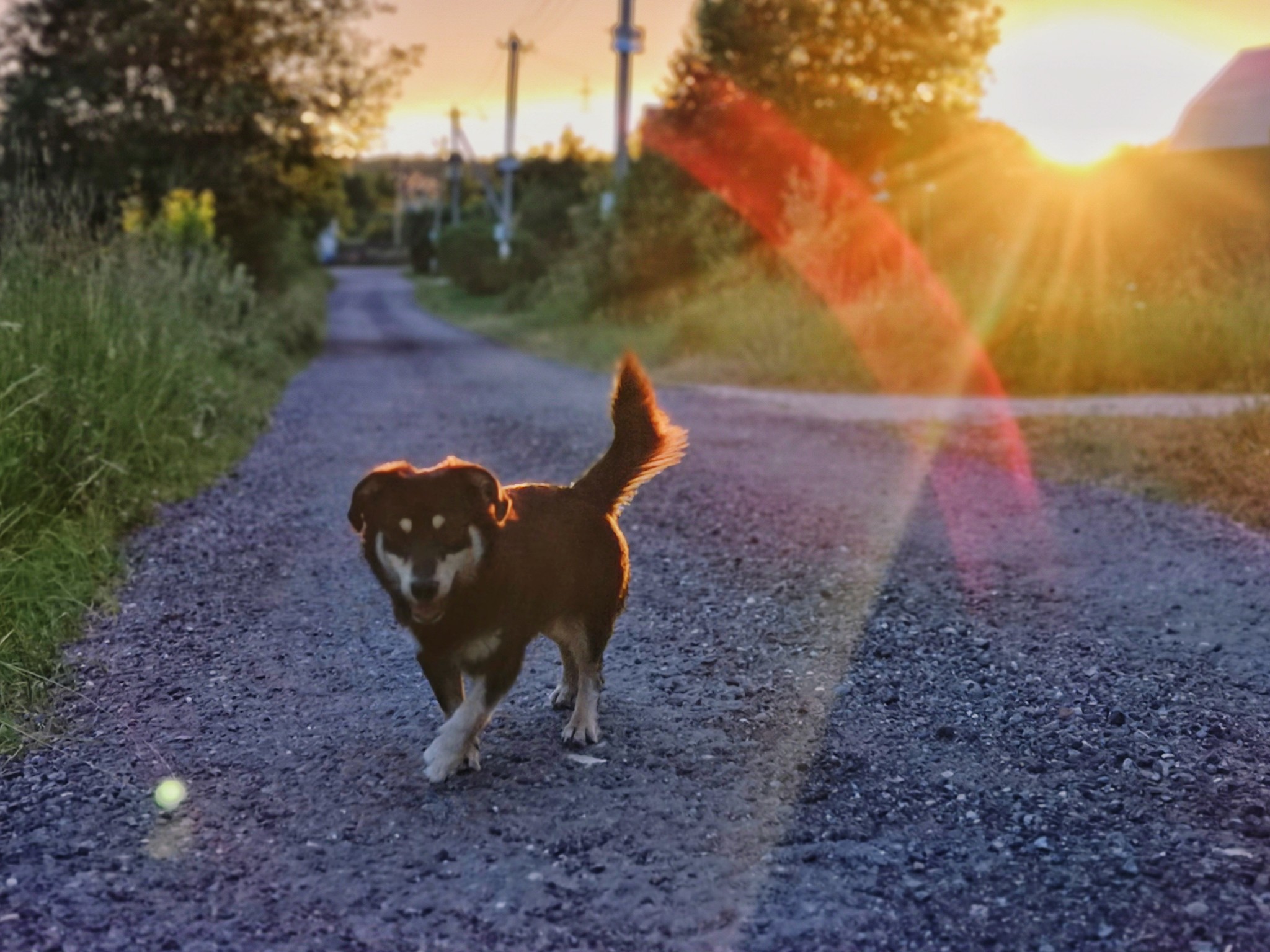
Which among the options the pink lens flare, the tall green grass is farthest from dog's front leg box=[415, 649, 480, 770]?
the pink lens flare

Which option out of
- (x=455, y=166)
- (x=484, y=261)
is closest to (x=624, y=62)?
(x=484, y=261)

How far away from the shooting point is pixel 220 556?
6621 mm

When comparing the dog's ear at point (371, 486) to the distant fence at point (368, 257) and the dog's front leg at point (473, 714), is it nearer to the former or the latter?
the dog's front leg at point (473, 714)

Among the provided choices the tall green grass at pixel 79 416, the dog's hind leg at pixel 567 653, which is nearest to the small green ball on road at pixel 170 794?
the tall green grass at pixel 79 416

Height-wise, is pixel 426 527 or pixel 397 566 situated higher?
pixel 426 527

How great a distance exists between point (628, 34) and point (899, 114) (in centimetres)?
852

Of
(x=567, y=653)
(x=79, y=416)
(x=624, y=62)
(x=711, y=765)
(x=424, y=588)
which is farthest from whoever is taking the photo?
(x=624, y=62)

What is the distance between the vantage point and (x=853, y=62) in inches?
1316

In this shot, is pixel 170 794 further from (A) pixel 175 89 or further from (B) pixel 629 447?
(A) pixel 175 89

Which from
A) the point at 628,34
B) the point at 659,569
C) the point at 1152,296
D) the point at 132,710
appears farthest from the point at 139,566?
the point at 628,34

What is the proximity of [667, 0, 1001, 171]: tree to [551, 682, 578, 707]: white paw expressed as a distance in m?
26.6

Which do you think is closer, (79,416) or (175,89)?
(79,416)

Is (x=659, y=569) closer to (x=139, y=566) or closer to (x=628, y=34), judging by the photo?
(x=139, y=566)

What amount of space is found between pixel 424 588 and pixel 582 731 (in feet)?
3.20
